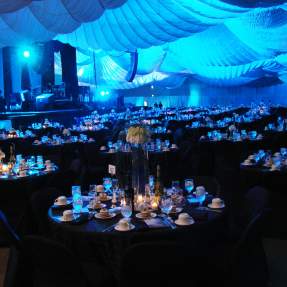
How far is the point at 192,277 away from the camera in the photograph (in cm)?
228

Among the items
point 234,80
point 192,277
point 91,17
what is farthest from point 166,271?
point 234,80

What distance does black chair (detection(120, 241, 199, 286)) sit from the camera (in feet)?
7.12

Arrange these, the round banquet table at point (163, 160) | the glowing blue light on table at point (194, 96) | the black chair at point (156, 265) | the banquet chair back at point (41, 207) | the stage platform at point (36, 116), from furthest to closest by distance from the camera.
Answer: the glowing blue light on table at point (194, 96) → the stage platform at point (36, 116) → the round banquet table at point (163, 160) → the banquet chair back at point (41, 207) → the black chair at point (156, 265)

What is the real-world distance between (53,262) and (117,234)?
0.48m

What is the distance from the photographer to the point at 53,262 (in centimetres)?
240

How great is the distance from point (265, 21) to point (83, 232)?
666cm

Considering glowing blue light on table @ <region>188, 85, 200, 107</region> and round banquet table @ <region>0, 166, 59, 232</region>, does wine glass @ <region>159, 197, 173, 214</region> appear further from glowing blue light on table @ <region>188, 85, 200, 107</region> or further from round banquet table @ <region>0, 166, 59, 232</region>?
glowing blue light on table @ <region>188, 85, 200, 107</region>

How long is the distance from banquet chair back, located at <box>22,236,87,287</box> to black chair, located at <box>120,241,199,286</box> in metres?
0.30

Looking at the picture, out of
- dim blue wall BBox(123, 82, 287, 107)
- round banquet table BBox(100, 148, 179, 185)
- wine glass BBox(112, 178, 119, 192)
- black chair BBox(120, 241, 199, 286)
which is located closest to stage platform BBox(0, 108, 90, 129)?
round banquet table BBox(100, 148, 179, 185)

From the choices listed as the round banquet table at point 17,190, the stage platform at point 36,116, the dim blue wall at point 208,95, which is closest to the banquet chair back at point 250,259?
the round banquet table at point 17,190

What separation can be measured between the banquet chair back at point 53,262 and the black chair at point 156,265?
300 mm

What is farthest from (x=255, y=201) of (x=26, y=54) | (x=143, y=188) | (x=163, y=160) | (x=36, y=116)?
(x=26, y=54)

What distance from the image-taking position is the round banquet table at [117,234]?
2705mm

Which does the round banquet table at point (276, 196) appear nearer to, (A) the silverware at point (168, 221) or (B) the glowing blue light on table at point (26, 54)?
(A) the silverware at point (168, 221)
